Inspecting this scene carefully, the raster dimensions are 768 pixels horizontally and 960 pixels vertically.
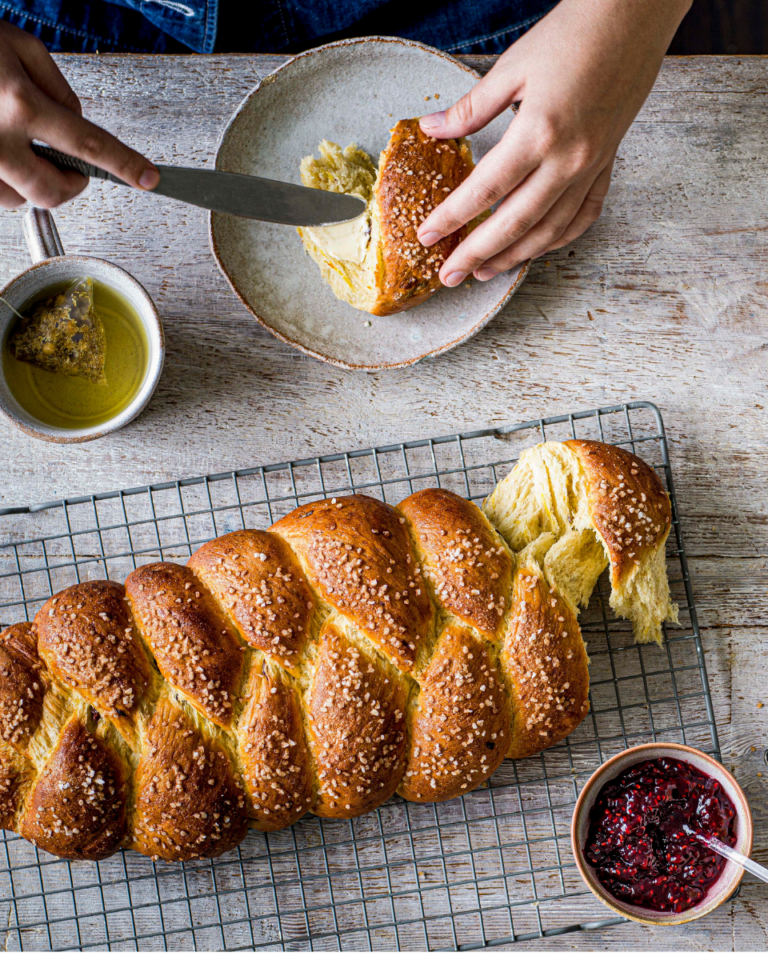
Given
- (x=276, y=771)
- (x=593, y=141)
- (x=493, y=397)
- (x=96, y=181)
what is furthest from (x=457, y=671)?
(x=96, y=181)

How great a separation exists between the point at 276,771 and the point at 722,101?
84.2 inches

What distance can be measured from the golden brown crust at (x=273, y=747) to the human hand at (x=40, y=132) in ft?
3.50

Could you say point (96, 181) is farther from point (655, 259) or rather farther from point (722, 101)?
point (722, 101)

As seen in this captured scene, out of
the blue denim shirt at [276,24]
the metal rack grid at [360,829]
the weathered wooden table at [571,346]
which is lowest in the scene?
the metal rack grid at [360,829]

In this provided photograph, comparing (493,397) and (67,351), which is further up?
(67,351)

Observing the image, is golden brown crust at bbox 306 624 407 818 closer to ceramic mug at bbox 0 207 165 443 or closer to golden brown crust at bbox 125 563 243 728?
golden brown crust at bbox 125 563 243 728

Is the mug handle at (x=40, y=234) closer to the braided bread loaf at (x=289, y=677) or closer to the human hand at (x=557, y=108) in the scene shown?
the braided bread loaf at (x=289, y=677)

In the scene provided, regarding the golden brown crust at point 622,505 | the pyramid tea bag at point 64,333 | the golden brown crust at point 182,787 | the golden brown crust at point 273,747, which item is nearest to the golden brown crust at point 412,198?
the golden brown crust at point 622,505

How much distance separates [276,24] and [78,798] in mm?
2007

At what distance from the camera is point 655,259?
2.23 m

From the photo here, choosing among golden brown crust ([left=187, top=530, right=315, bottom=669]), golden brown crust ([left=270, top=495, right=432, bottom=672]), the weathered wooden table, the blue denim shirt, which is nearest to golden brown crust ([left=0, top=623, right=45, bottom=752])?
golden brown crust ([left=187, top=530, right=315, bottom=669])

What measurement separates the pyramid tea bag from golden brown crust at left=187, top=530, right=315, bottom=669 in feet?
1.96

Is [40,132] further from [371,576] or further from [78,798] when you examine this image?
[78,798]

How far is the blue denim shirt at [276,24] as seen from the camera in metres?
2.11
